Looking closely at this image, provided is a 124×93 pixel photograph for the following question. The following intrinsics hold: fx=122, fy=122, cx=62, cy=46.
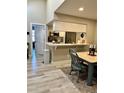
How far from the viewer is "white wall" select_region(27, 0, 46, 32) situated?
764 cm

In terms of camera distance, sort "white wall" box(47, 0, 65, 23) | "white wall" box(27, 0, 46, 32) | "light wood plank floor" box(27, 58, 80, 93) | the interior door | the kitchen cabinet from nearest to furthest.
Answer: "light wood plank floor" box(27, 58, 80, 93), "white wall" box(47, 0, 65, 23), the kitchen cabinet, "white wall" box(27, 0, 46, 32), the interior door

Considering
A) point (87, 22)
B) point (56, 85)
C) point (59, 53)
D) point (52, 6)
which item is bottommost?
point (56, 85)

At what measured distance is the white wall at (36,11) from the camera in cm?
764

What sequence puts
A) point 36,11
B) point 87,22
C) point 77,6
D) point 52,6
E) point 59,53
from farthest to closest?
point 36,11, point 87,22, point 59,53, point 52,6, point 77,6

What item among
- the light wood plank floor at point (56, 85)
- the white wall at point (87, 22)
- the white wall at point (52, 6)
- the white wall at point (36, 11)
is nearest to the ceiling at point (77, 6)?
the white wall at point (52, 6)

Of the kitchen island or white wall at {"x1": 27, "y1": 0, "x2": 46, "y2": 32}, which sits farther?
white wall at {"x1": 27, "y1": 0, "x2": 46, "y2": 32}

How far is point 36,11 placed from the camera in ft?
25.6

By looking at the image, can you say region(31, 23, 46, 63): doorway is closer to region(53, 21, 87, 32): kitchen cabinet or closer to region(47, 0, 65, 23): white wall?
region(47, 0, 65, 23): white wall

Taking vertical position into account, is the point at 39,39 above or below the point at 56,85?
above

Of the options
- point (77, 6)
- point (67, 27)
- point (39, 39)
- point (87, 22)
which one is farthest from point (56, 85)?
point (39, 39)

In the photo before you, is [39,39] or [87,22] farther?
[39,39]

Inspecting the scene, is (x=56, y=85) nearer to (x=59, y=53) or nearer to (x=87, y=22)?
(x=59, y=53)

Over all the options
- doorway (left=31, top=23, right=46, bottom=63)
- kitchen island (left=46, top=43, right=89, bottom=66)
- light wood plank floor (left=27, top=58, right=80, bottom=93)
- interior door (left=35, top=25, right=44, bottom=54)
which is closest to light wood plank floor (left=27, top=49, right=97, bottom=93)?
light wood plank floor (left=27, top=58, right=80, bottom=93)
